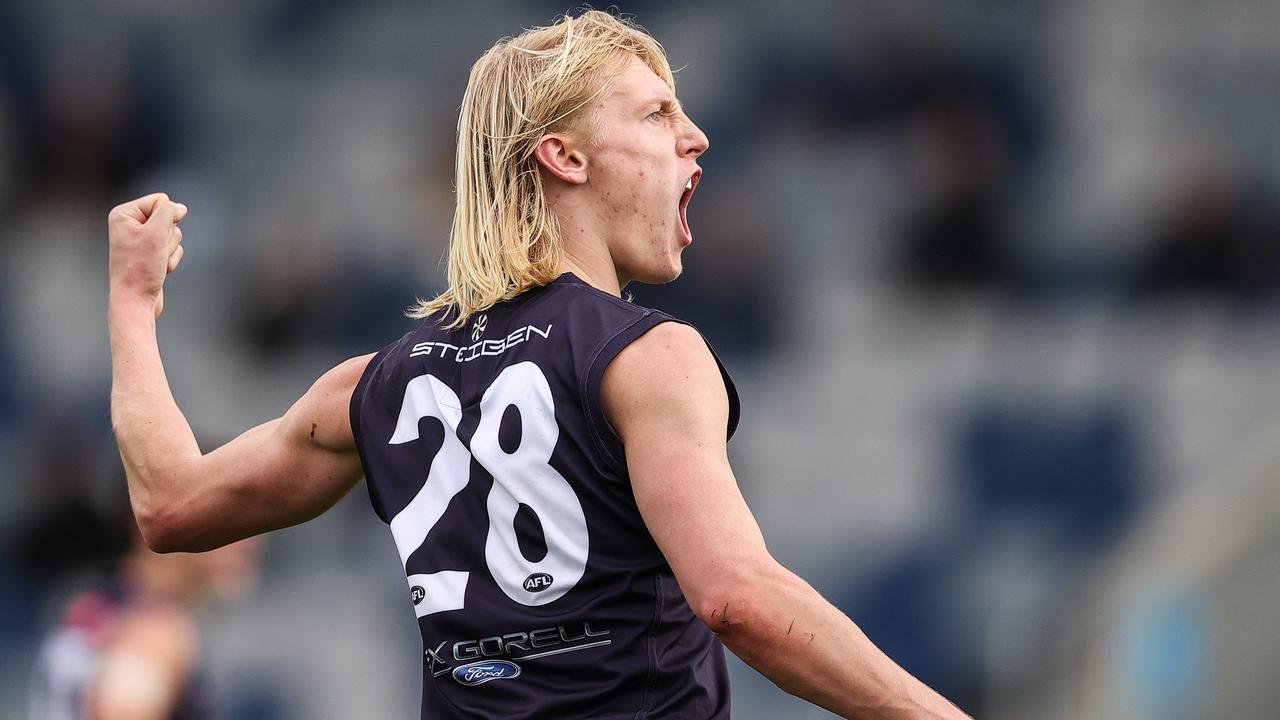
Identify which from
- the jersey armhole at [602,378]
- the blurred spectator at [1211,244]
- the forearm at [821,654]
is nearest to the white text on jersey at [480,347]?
the jersey armhole at [602,378]

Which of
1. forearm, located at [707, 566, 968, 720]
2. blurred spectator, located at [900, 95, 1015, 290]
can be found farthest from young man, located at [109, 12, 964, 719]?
blurred spectator, located at [900, 95, 1015, 290]

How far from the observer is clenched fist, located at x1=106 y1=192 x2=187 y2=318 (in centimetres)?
314

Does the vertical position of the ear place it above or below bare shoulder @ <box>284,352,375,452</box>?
above

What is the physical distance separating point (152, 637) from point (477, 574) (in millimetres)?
2970

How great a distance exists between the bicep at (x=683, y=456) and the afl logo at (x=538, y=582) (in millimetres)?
228

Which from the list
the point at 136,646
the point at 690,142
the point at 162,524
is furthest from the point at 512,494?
the point at 136,646

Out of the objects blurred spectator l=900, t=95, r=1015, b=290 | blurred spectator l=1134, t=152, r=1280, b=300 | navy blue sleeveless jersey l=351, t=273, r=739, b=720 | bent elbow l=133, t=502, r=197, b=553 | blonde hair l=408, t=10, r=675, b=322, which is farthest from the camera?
blurred spectator l=900, t=95, r=1015, b=290

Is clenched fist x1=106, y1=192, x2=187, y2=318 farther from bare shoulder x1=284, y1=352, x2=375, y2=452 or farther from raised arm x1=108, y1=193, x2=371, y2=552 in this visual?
bare shoulder x1=284, y1=352, x2=375, y2=452

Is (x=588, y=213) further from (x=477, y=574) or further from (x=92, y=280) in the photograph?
(x=92, y=280)

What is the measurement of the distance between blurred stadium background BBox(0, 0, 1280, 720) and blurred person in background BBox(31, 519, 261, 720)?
3.82 metres

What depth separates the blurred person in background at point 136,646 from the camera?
510cm

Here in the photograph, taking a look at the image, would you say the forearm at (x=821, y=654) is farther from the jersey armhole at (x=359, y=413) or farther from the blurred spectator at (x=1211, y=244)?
the blurred spectator at (x=1211, y=244)

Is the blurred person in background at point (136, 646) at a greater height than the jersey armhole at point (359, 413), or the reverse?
the jersey armhole at point (359, 413)

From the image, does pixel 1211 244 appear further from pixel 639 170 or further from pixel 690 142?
pixel 639 170
